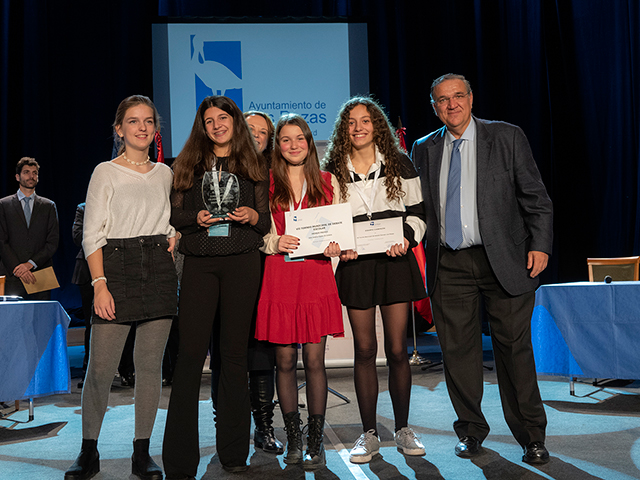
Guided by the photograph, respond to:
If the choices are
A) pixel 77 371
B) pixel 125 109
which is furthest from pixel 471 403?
pixel 77 371

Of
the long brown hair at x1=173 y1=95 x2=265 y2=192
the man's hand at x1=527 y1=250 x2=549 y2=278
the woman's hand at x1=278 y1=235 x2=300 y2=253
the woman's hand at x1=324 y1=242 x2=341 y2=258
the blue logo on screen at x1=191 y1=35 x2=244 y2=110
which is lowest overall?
the man's hand at x1=527 y1=250 x2=549 y2=278

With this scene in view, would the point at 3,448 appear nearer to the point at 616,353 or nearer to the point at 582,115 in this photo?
the point at 616,353

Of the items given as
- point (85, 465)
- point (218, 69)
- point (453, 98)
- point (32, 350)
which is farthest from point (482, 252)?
point (218, 69)

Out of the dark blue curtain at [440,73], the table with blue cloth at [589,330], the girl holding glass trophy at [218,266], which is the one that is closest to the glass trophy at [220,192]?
the girl holding glass trophy at [218,266]

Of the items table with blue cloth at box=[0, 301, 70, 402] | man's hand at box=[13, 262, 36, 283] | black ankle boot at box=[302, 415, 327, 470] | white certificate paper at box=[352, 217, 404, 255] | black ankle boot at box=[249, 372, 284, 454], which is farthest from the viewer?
man's hand at box=[13, 262, 36, 283]

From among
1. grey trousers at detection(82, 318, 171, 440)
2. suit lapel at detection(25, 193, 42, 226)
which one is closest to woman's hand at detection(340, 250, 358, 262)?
grey trousers at detection(82, 318, 171, 440)

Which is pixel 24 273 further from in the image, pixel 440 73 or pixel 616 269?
pixel 440 73

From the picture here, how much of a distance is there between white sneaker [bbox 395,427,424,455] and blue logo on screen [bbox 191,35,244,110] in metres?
4.65

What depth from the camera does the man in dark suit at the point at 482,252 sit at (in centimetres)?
266

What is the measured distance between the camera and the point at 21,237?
526 centimetres

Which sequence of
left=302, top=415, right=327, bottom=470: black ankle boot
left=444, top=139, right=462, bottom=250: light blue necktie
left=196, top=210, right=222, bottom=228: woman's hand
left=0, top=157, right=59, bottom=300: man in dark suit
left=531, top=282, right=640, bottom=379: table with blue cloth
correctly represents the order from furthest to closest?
left=0, top=157, right=59, bottom=300: man in dark suit, left=531, top=282, right=640, bottom=379: table with blue cloth, left=444, top=139, right=462, bottom=250: light blue necktie, left=302, top=415, right=327, bottom=470: black ankle boot, left=196, top=210, right=222, bottom=228: woman's hand

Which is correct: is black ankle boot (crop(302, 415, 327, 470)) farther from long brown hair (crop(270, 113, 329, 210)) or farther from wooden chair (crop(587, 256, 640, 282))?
wooden chair (crop(587, 256, 640, 282))

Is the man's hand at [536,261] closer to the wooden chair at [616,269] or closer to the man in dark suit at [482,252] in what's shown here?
the man in dark suit at [482,252]

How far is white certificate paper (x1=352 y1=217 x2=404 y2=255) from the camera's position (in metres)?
2.62
